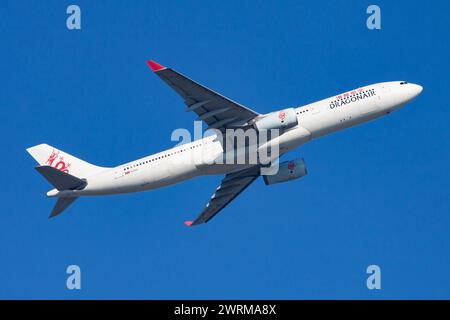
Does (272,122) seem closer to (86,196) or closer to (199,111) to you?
(199,111)

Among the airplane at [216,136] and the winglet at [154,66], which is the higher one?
the winglet at [154,66]

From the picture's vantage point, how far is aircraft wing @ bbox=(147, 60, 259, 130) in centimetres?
5928

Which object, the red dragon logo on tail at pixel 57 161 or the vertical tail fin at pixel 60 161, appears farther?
the red dragon logo on tail at pixel 57 161

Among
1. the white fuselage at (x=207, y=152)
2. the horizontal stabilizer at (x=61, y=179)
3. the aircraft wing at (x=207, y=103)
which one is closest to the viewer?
the aircraft wing at (x=207, y=103)

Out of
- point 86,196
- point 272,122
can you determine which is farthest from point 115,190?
point 272,122

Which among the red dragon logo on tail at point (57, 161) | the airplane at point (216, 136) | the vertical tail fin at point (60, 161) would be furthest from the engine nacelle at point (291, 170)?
the red dragon logo on tail at point (57, 161)

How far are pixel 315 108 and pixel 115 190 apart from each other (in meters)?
17.1

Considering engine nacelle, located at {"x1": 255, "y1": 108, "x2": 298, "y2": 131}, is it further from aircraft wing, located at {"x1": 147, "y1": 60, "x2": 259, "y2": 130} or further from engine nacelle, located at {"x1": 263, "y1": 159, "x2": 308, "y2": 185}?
engine nacelle, located at {"x1": 263, "y1": 159, "x2": 308, "y2": 185}

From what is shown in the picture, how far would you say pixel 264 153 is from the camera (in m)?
65.2

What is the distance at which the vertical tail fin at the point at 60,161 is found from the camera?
68.0m

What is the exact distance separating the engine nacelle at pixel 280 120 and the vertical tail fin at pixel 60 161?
13904mm

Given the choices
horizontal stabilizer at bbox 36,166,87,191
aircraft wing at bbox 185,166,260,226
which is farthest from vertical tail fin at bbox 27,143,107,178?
aircraft wing at bbox 185,166,260,226

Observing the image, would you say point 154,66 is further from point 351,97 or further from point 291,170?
point 291,170

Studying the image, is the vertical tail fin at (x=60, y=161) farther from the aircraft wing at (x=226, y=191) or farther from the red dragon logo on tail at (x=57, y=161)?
the aircraft wing at (x=226, y=191)
